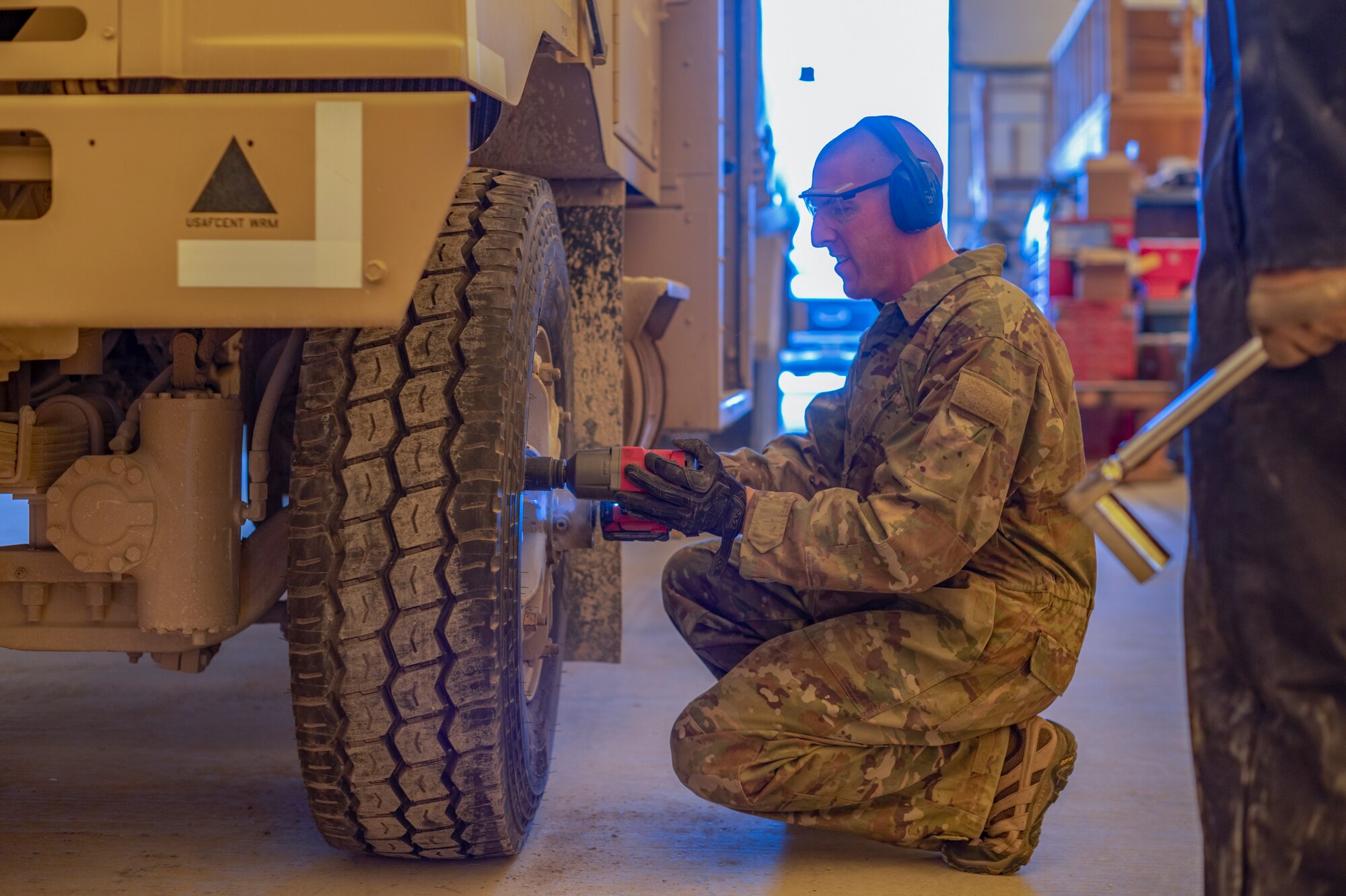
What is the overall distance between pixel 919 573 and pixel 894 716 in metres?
0.27

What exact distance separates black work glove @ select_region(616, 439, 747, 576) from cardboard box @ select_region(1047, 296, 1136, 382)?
7.02 metres

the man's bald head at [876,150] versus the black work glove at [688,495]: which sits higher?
the man's bald head at [876,150]

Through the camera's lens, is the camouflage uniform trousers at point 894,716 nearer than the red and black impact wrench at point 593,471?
No

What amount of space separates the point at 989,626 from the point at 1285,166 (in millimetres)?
988

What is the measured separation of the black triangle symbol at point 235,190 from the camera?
1.37 meters

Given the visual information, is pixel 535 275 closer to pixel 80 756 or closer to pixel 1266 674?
pixel 1266 674

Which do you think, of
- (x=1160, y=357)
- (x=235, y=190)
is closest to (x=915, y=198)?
(x=235, y=190)

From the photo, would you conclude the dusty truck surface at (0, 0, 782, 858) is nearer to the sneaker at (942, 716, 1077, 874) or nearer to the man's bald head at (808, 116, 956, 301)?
the man's bald head at (808, 116, 956, 301)

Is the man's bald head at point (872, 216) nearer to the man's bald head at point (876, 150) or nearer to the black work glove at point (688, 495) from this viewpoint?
the man's bald head at point (876, 150)

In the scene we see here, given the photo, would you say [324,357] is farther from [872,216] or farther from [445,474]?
[872,216]

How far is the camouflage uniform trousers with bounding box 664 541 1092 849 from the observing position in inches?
79.4

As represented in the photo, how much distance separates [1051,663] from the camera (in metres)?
2.04

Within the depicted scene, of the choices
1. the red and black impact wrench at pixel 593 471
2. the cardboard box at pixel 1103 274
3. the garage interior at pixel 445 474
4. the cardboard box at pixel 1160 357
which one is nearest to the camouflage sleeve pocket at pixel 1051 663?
the garage interior at pixel 445 474

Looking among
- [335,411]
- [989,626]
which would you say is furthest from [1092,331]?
[335,411]
